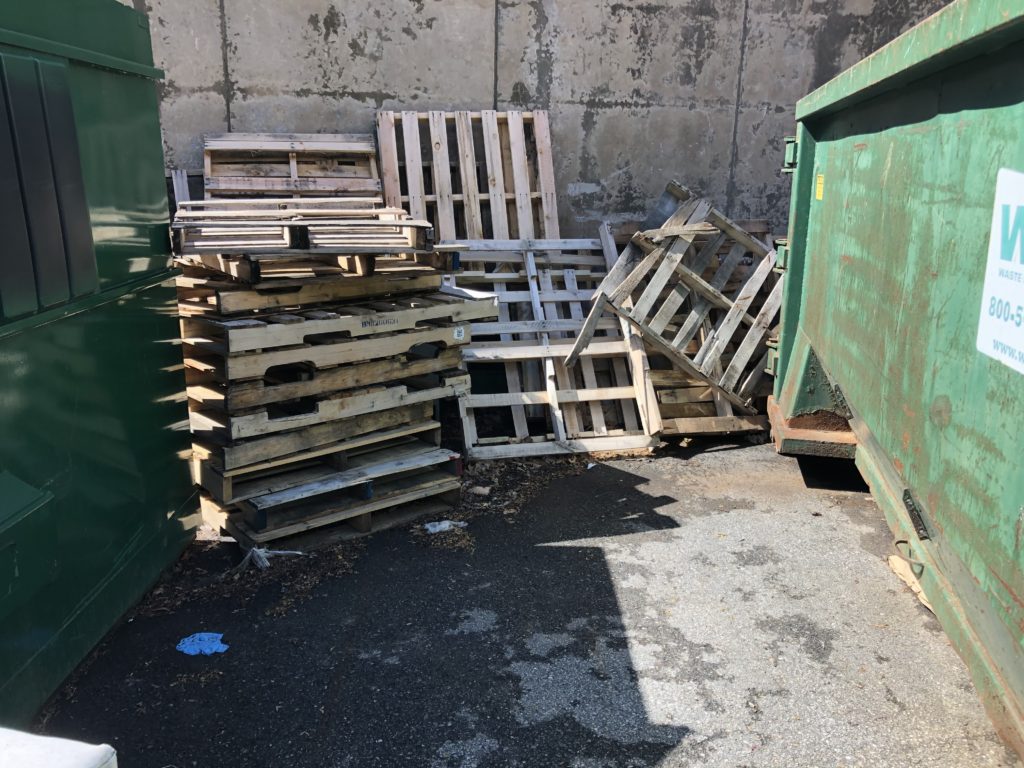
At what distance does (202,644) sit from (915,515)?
2919 millimetres

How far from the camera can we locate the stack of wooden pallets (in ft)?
12.8

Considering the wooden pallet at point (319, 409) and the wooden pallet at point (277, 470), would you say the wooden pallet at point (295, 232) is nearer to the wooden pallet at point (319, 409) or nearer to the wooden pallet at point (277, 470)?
the wooden pallet at point (319, 409)

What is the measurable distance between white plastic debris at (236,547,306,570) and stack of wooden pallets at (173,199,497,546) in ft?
0.21

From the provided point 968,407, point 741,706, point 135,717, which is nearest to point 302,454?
point 135,717

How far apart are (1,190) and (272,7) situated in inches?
165

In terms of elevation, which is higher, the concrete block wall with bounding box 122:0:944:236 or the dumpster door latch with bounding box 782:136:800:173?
the concrete block wall with bounding box 122:0:944:236

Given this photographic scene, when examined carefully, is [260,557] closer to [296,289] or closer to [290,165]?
[296,289]

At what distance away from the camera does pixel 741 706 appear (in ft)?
9.86

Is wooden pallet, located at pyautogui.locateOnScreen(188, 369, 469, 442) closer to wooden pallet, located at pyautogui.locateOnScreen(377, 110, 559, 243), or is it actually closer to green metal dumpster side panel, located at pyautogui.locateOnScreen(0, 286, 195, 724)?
green metal dumpster side panel, located at pyautogui.locateOnScreen(0, 286, 195, 724)

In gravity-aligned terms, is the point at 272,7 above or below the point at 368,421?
above

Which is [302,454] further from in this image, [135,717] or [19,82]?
[19,82]

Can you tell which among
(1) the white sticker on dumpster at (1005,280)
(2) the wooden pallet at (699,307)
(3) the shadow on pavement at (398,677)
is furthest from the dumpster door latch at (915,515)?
(2) the wooden pallet at (699,307)

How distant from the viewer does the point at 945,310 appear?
2549 millimetres

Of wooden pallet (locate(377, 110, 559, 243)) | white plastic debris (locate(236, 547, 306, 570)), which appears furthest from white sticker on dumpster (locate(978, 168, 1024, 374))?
wooden pallet (locate(377, 110, 559, 243))
